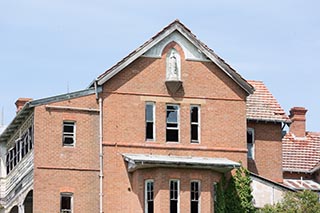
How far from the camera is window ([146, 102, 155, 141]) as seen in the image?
190 ft

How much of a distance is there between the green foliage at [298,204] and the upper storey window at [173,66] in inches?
345

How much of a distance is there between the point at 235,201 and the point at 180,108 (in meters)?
5.85

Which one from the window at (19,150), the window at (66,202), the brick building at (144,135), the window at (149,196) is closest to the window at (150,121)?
the brick building at (144,135)

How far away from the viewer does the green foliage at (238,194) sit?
57875mm

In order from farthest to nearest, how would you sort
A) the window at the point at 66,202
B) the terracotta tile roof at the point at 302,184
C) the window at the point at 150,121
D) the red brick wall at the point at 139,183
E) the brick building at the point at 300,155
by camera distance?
the brick building at the point at 300,155
the terracotta tile roof at the point at 302,184
the window at the point at 150,121
the window at the point at 66,202
the red brick wall at the point at 139,183

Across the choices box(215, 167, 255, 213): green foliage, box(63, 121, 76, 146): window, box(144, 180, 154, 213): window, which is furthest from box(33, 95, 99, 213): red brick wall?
box(215, 167, 255, 213): green foliage

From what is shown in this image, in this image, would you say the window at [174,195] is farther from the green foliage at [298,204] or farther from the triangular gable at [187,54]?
the triangular gable at [187,54]

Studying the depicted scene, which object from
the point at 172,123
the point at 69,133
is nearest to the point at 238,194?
the point at 172,123

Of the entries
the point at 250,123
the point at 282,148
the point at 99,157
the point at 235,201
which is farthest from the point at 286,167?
the point at 99,157

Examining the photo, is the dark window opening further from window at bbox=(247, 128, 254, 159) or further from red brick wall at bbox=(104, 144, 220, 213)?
window at bbox=(247, 128, 254, 159)

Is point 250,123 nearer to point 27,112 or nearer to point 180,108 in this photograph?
point 180,108

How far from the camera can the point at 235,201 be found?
190 feet

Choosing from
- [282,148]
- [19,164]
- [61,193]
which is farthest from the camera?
[282,148]

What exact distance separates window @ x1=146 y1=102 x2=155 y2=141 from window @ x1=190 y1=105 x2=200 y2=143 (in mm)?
2210
